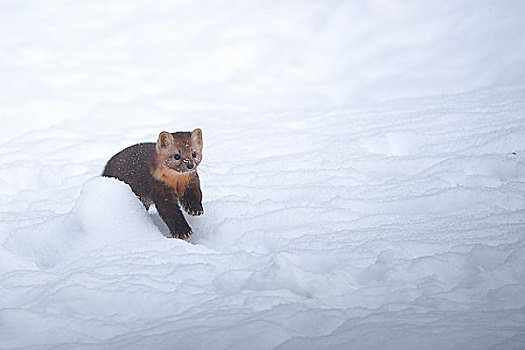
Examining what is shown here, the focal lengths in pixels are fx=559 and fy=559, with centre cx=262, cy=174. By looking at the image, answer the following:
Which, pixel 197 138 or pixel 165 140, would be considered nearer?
pixel 165 140

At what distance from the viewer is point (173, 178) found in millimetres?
3770

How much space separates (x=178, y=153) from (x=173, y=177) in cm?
19

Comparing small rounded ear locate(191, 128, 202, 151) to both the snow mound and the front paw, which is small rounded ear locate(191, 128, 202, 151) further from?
the snow mound

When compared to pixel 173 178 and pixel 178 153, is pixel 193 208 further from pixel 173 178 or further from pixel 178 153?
pixel 178 153

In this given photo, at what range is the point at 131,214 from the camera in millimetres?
3754

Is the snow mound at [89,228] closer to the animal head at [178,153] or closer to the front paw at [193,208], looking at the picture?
the front paw at [193,208]

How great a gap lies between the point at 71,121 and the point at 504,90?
19.2 feet

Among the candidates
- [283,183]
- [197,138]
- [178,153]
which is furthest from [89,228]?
[283,183]

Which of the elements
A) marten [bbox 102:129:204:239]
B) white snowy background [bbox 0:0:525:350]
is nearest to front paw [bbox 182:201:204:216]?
marten [bbox 102:129:204:239]

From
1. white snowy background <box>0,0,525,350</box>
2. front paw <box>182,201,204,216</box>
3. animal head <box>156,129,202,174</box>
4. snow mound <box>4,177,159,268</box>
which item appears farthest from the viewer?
front paw <box>182,201,204,216</box>

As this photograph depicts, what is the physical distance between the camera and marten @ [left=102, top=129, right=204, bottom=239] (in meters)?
3.67

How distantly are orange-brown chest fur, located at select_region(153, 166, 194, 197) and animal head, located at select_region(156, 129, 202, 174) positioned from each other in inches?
2.5

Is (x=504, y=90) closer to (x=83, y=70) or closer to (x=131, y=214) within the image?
(x=131, y=214)

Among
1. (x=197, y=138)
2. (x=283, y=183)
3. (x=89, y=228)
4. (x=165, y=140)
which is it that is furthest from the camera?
(x=283, y=183)
